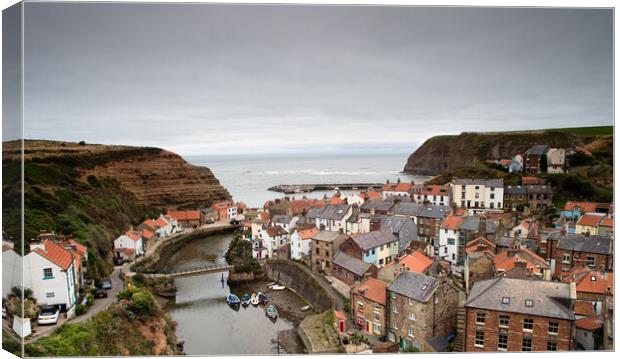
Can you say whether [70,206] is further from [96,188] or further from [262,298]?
[262,298]

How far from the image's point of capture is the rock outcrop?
2740 centimetres

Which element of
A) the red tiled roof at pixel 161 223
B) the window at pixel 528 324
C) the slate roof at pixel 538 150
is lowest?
the red tiled roof at pixel 161 223

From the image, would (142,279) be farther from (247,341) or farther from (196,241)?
(196,241)

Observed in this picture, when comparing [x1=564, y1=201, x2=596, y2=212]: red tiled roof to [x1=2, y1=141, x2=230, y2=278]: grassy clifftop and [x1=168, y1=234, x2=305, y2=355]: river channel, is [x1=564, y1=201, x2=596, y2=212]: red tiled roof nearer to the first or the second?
[x1=168, y1=234, x2=305, y2=355]: river channel

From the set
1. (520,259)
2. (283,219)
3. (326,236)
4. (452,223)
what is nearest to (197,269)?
→ (283,219)

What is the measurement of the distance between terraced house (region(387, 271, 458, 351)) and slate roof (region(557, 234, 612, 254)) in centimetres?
335

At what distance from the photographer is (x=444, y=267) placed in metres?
10.0

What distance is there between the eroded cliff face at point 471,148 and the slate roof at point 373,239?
46.1 ft

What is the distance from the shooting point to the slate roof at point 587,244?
822 centimetres

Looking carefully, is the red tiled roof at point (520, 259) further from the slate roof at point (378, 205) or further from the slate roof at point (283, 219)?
the slate roof at point (283, 219)

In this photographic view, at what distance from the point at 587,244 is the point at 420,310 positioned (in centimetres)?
431

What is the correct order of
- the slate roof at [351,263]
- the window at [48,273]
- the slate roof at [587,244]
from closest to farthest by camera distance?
1. the window at [48,273]
2. the slate roof at [587,244]
3. the slate roof at [351,263]

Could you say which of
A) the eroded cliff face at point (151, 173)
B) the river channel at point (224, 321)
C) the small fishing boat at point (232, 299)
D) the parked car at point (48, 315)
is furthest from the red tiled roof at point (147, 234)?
the parked car at point (48, 315)

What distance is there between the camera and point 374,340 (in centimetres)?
725
